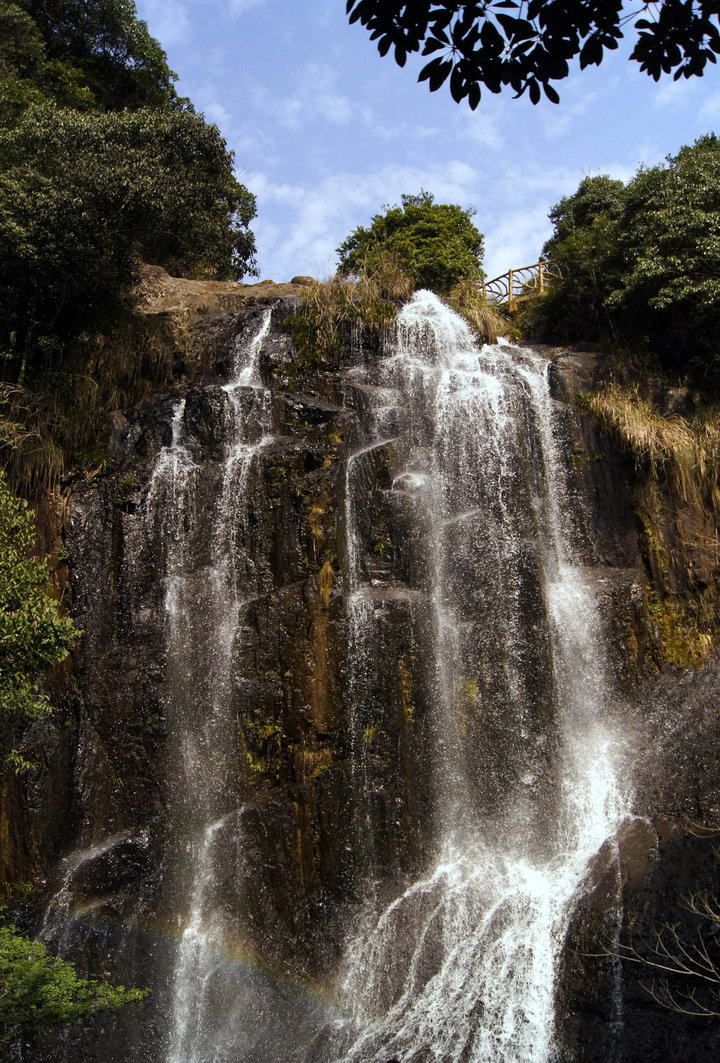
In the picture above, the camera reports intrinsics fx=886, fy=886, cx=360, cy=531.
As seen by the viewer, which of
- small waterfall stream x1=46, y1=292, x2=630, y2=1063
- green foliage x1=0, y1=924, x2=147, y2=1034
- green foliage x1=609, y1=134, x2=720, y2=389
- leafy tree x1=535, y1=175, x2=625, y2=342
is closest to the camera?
green foliage x1=0, y1=924, x2=147, y2=1034

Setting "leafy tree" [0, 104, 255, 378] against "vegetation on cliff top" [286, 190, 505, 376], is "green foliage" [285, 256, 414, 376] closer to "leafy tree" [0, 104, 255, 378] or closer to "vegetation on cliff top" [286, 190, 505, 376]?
"vegetation on cliff top" [286, 190, 505, 376]

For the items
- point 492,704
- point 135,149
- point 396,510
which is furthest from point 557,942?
point 135,149

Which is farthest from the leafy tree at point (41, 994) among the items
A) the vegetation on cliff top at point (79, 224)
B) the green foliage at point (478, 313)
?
the green foliage at point (478, 313)

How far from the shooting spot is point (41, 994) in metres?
8.87

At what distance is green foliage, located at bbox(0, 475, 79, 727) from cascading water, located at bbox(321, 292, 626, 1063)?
433cm

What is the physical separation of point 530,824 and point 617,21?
9.58 m

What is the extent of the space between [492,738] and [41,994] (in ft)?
21.0

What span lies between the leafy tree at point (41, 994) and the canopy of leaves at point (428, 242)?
16.1 m

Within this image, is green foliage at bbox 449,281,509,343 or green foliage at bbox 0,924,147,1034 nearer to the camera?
green foliage at bbox 0,924,147,1034

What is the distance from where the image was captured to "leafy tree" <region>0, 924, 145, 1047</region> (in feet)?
29.1

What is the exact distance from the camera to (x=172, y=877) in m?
11.6

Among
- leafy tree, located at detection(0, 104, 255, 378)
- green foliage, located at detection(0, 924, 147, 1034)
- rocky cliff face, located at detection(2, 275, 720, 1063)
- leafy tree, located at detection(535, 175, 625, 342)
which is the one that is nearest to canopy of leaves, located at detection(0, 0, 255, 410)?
leafy tree, located at detection(0, 104, 255, 378)

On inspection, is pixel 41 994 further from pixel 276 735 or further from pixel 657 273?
pixel 657 273

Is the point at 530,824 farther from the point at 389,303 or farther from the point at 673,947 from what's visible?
the point at 389,303
